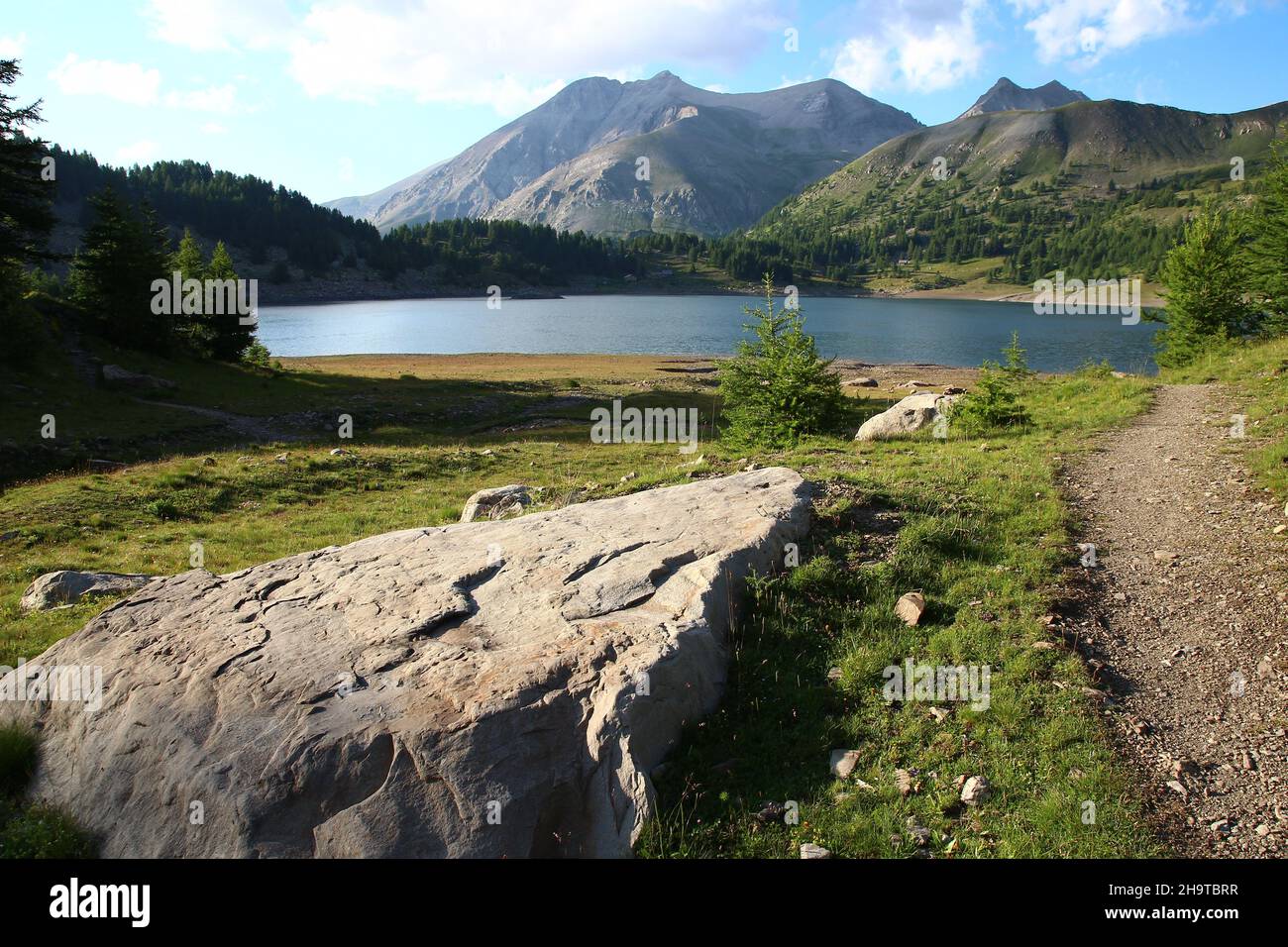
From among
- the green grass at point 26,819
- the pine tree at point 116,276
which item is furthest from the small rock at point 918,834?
the pine tree at point 116,276

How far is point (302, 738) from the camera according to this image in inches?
254

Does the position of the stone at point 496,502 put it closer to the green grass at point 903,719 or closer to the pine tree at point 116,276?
the green grass at point 903,719

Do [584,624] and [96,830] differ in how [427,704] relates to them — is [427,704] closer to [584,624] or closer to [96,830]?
[584,624]

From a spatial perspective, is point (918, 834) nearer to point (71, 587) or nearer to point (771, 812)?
point (771, 812)

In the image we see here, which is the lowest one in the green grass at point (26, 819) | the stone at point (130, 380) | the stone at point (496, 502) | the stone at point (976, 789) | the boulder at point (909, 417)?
the green grass at point (26, 819)

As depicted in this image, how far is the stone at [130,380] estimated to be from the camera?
39.2 meters

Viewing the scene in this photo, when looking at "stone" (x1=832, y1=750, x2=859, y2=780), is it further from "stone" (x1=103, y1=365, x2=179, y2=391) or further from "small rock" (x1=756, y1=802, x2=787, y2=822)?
"stone" (x1=103, y1=365, x2=179, y2=391)

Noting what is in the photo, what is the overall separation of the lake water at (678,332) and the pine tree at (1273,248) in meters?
31.5

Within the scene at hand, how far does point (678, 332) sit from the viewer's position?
119500 millimetres

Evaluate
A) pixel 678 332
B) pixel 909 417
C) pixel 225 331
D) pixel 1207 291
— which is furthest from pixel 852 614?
pixel 678 332

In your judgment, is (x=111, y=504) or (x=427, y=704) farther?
(x=111, y=504)
